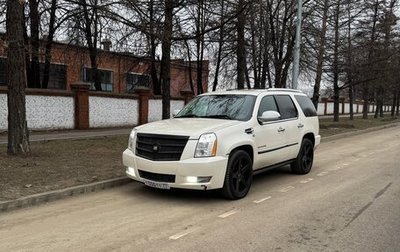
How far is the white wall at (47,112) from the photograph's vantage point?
19281 mm

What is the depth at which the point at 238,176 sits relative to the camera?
7.56 m

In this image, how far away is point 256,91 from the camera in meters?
8.94

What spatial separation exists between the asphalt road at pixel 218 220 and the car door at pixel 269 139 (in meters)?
0.53

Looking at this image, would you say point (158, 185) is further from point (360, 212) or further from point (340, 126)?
point (340, 126)

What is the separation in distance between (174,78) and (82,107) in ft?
70.0

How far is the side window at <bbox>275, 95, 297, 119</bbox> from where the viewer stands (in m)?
9.30

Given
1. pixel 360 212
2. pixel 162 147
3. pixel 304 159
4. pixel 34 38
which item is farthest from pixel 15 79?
pixel 34 38

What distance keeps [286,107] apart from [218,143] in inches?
117

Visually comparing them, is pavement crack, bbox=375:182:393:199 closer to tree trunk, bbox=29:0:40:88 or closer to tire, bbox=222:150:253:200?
tire, bbox=222:150:253:200

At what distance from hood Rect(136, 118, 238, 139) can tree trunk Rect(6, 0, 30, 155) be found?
4066 millimetres

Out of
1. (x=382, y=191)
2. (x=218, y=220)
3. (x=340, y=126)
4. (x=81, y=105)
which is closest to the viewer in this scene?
(x=218, y=220)

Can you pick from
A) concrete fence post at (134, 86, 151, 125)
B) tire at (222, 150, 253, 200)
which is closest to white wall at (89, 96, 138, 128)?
concrete fence post at (134, 86, 151, 125)

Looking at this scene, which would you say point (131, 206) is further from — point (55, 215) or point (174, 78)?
point (174, 78)

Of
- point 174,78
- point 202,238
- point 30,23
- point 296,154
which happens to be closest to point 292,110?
point 296,154
